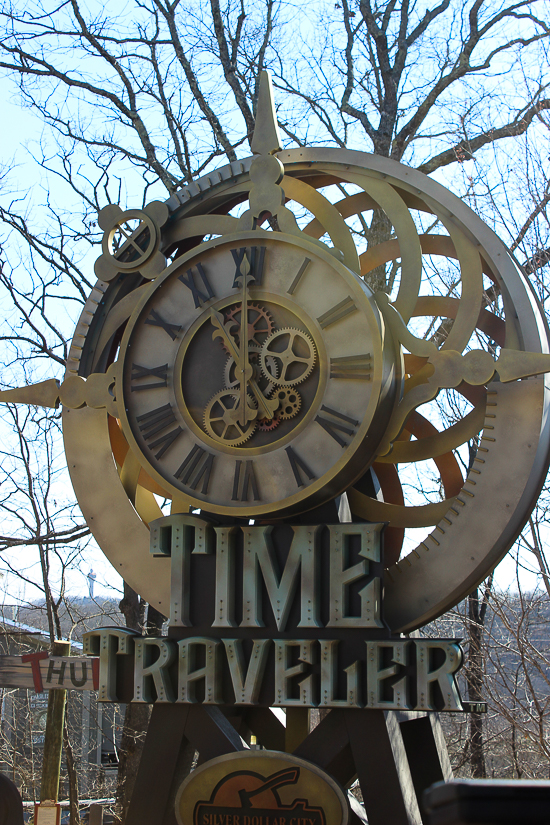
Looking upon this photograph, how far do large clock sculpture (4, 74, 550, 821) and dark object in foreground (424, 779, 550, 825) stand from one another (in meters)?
3.89

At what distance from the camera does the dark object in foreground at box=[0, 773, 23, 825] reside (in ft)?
16.8

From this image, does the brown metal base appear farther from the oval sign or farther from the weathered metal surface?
the weathered metal surface

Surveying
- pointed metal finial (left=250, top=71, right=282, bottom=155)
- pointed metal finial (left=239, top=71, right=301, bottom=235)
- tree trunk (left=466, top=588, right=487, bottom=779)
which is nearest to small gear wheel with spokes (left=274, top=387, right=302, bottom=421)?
pointed metal finial (left=239, top=71, right=301, bottom=235)

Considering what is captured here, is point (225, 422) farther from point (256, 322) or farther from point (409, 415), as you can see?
point (409, 415)

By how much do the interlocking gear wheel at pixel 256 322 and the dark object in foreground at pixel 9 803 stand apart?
3049mm

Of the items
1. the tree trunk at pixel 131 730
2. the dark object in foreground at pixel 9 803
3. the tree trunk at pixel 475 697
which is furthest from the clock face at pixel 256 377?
the tree trunk at pixel 475 697

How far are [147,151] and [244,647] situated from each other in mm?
9711

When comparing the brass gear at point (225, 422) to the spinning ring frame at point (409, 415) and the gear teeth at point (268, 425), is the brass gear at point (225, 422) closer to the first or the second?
the gear teeth at point (268, 425)

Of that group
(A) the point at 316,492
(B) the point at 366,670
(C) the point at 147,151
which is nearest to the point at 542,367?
(A) the point at 316,492

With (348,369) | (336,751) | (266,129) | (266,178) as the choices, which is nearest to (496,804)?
(336,751)

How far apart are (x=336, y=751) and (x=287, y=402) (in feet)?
7.23

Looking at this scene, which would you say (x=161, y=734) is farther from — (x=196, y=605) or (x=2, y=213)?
(x=2, y=213)

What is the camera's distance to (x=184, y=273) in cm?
627

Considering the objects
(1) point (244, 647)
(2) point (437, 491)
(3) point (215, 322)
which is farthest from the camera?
(2) point (437, 491)
